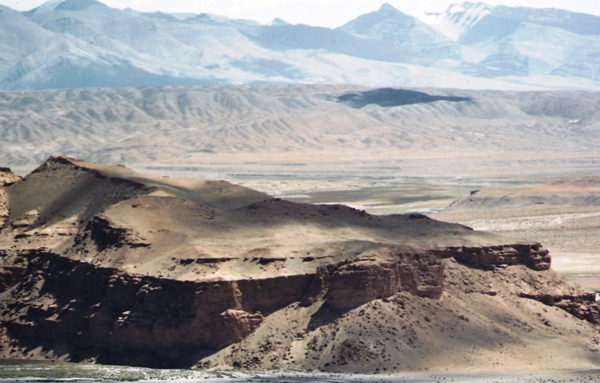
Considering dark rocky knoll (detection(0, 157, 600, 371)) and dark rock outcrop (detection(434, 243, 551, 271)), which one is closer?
dark rocky knoll (detection(0, 157, 600, 371))

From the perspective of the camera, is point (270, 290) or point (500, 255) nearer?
point (270, 290)

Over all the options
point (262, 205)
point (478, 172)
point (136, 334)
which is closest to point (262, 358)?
point (136, 334)

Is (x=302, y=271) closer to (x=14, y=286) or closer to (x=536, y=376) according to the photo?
(x=536, y=376)

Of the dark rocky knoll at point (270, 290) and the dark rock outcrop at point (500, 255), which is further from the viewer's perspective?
the dark rock outcrop at point (500, 255)

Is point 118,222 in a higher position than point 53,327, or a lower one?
higher

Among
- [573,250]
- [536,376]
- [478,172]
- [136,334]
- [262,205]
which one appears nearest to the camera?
[536,376]

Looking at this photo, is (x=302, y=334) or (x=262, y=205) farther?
(x=262, y=205)

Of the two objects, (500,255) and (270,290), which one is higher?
(500,255)

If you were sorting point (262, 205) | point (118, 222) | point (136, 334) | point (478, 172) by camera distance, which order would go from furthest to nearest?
point (478, 172), point (262, 205), point (118, 222), point (136, 334)
